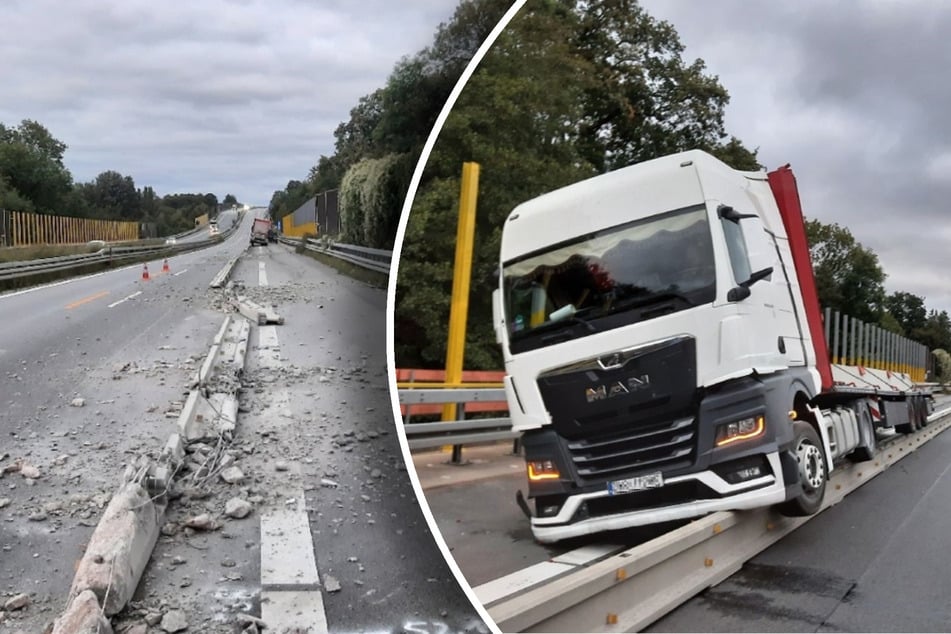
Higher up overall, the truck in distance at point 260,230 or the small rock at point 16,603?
the truck in distance at point 260,230

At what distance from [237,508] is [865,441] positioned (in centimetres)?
229

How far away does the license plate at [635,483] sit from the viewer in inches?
40.4

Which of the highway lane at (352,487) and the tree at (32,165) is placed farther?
the tree at (32,165)

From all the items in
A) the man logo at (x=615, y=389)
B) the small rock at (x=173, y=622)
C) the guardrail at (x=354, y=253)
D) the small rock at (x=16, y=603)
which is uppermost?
the guardrail at (x=354, y=253)

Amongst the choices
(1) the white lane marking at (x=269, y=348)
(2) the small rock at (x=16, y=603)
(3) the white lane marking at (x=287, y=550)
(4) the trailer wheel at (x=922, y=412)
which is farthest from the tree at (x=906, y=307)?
(1) the white lane marking at (x=269, y=348)

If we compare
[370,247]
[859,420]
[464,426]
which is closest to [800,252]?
[464,426]

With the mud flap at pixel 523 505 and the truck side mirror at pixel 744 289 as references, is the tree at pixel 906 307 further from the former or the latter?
the mud flap at pixel 523 505

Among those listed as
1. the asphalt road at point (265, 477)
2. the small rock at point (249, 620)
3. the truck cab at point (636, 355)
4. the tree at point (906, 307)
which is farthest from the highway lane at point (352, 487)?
the tree at point (906, 307)

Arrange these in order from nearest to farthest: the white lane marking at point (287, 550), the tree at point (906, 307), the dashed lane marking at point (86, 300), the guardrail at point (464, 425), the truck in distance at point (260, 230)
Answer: the guardrail at point (464, 425), the tree at point (906, 307), the truck in distance at point (260, 230), the white lane marking at point (287, 550), the dashed lane marking at point (86, 300)

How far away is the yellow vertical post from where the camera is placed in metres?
1.01

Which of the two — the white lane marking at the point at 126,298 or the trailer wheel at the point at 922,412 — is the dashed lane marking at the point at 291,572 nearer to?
the trailer wheel at the point at 922,412

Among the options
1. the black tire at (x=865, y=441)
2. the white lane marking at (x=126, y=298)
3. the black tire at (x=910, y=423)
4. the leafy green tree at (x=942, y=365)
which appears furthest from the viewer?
the white lane marking at (x=126, y=298)

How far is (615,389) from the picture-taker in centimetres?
103

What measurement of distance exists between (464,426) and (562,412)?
0.37 feet
